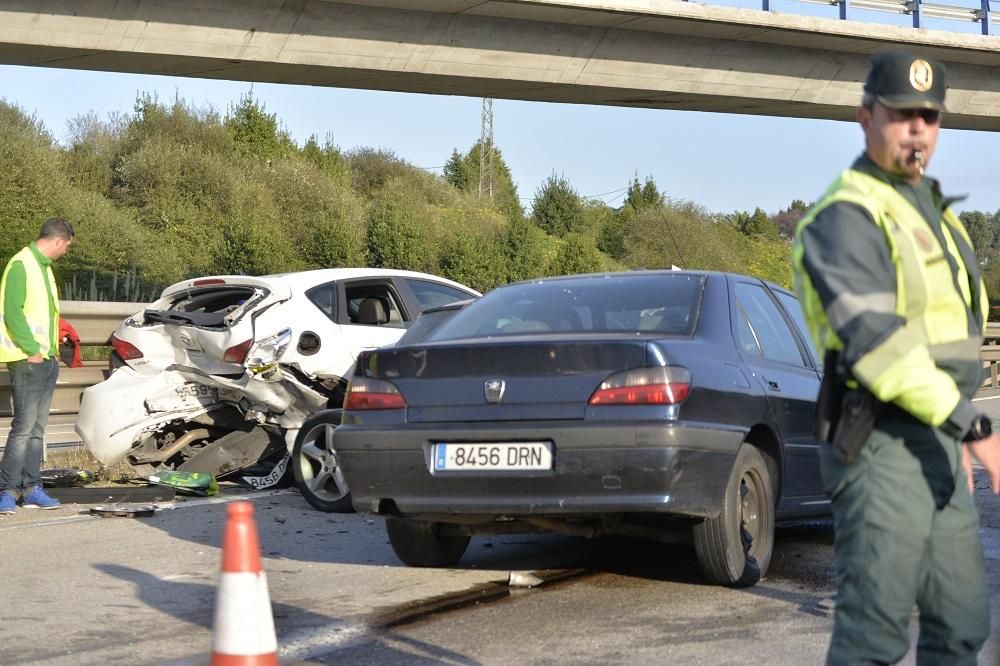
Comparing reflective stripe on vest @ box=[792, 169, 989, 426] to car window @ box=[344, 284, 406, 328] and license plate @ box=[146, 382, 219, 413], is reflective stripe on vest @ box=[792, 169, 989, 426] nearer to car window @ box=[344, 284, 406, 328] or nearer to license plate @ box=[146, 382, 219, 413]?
car window @ box=[344, 284, 406, 328]

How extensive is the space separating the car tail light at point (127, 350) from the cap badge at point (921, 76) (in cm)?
762

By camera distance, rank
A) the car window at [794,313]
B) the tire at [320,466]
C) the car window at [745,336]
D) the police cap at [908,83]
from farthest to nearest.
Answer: the tire at [320,466], the car window at [794,313], the car window at [745,336], the police cap at [908,83]

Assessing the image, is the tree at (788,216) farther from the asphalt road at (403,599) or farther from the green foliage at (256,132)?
the asphalt road at (403,599)

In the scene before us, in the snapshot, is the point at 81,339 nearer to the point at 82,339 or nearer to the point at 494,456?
the point at 82,339

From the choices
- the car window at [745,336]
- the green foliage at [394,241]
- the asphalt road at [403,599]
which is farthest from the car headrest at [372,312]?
the green foliage at [394,241]

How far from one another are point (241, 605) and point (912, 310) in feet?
6.05

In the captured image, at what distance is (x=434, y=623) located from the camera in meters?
5.71

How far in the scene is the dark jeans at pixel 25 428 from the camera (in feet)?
30.2

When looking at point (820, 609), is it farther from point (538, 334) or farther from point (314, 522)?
point (314, 522)

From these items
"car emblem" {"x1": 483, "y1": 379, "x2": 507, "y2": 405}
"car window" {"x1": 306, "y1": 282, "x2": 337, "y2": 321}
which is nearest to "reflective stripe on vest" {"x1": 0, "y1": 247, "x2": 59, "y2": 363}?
"car window" {"x1": 306, "y1": 282, "x2": 337, "y2": 321}

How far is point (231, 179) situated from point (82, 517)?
4889cm

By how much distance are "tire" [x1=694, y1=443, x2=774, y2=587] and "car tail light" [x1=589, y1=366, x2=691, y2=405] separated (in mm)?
536

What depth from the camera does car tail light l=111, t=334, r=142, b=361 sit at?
1000cm

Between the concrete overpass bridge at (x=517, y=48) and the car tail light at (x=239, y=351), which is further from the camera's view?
the concrete overpass bridge at (x=517, y=48)
